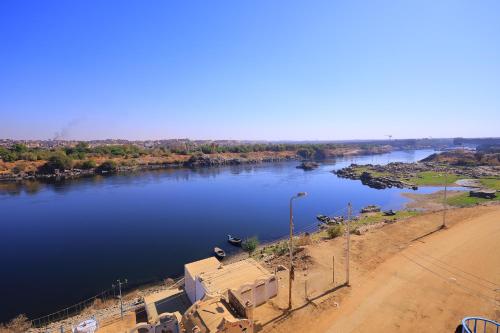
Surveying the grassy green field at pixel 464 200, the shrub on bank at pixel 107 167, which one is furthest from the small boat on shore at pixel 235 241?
the shrub on bank at pixel 107 167

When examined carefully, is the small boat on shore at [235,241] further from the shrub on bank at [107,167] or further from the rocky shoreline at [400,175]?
the shrub on bank at [107,167]

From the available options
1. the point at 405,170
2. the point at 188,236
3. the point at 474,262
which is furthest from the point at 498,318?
the point at 405,170

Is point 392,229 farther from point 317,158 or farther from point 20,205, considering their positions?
point 317,158

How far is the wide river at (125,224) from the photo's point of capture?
1005 inches

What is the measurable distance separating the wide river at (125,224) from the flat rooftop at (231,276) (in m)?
10.3

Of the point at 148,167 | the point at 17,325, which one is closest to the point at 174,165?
the point at 148,167

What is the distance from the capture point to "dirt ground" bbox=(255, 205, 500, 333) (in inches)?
573

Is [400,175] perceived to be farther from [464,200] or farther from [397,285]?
[397,285]

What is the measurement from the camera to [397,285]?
17688 millimetres

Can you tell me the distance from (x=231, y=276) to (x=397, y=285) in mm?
10203

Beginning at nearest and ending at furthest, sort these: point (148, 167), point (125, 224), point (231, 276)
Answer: point (231, 276)
point (125, 224)
point (148, 167)

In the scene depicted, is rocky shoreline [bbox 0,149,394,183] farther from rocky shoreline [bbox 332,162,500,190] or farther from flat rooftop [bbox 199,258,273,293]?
flat rooftop [bbox 199,258,273,293]

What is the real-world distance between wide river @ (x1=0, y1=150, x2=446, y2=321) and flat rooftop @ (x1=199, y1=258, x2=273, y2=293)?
1026 cm

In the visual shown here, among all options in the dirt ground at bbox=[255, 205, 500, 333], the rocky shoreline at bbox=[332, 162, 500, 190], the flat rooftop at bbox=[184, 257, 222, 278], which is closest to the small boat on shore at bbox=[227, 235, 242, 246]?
the dirt ground at bbox=[255, 205, 500, 333]
